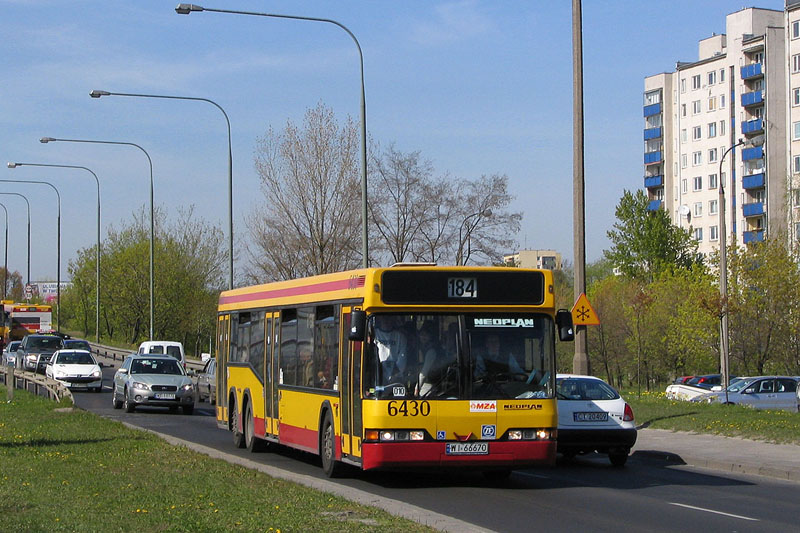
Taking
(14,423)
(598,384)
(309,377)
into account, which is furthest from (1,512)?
(14,423)

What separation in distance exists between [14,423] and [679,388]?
25.5 metres

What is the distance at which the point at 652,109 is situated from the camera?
10675cm

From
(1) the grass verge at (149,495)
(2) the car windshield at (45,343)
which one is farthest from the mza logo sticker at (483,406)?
(2) the car windshield at (45,343)

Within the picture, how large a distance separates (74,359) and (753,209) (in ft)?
201

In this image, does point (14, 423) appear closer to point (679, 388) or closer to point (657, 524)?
point (657, 524)

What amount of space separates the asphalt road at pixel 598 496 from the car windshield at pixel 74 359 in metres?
25.5

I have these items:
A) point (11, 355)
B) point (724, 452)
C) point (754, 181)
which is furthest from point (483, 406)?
point (754, 181)

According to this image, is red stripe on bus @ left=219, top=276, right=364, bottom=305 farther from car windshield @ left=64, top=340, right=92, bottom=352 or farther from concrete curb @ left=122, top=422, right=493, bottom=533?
car windshield @ left=64, top=340, right=92, bottom=352

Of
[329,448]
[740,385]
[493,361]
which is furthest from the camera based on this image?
[740,385]

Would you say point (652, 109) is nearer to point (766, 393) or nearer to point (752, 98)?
point (752, 98)

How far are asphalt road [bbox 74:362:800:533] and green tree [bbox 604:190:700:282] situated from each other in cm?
7747

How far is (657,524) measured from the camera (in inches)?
468

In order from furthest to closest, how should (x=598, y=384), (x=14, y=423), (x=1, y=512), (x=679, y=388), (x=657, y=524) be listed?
(x=679, y=388), (x=14, y=423), (x=598, y=384), (x=657, y=524), (x=1, y=512)

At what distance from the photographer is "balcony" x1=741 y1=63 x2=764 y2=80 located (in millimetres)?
88500
